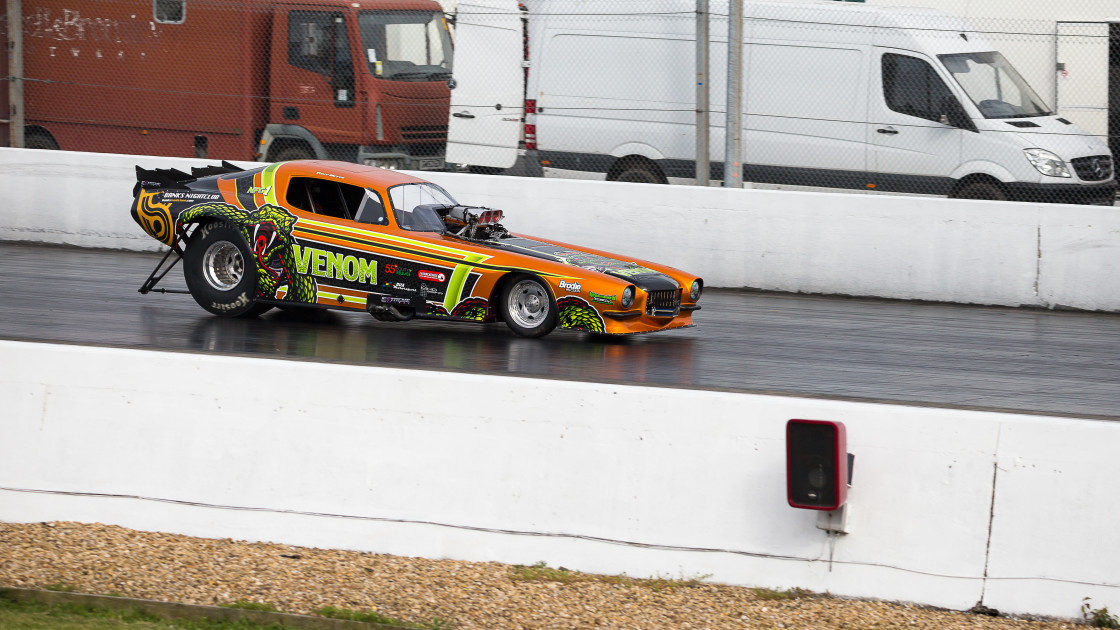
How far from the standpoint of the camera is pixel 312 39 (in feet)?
54.9

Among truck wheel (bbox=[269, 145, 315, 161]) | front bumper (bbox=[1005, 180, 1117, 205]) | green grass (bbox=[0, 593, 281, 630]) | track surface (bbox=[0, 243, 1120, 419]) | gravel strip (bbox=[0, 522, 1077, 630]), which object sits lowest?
green grass (bbox=[0, 593, 281, 630])

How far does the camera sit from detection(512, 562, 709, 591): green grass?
5836 mm

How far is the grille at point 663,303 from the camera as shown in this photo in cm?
946

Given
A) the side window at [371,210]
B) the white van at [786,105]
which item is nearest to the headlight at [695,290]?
the side window at [371,210]

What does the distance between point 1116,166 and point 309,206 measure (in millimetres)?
7983

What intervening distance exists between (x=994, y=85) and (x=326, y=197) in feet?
25.5

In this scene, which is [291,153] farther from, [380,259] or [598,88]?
[380,259]

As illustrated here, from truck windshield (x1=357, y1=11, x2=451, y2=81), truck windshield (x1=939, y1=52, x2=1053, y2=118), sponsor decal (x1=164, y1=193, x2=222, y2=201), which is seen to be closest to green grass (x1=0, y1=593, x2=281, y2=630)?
sponsor decal (x1=164, y1=193, x2=222, y2=201)

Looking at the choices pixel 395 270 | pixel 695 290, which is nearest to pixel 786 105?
pixel 695 290

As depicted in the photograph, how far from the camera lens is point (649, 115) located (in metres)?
14.6

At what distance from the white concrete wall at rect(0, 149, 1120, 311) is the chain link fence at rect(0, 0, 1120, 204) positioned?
694 millimetres

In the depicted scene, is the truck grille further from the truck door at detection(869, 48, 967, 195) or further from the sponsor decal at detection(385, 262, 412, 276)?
the sponsor decal at detection(385, 262, 412, 276)

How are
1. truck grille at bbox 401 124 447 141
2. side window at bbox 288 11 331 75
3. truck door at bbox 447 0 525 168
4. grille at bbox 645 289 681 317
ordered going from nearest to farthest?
grille at bbox 645 289 681 317 < truck door at bbox 447 0 525 168 < truck grille at bbox 401 124 447 141 < side window at bbox 288 11 331 75

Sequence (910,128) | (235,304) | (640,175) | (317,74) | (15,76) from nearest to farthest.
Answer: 1. (235,304)
2. (910,128)
3. (640,175)
4. (15,76)
5. (317,74)
